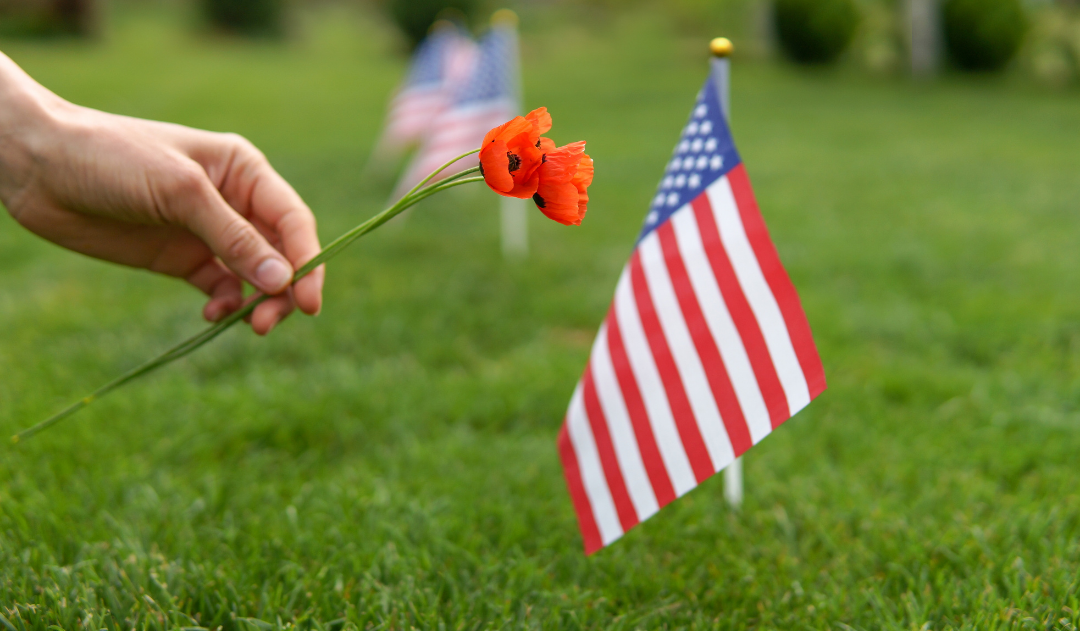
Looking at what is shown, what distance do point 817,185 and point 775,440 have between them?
18.2 ft

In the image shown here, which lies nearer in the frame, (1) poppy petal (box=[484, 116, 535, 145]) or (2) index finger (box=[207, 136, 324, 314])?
(1) poppy petal (box=[484, 116, 535, 145])

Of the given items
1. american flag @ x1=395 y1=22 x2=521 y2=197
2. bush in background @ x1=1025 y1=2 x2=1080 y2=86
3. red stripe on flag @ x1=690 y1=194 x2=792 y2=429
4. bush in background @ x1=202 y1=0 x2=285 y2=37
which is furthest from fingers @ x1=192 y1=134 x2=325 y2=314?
bush in background @ x1=202 y1=0 x2=285 y2=37

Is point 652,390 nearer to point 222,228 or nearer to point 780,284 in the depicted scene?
point 780,284

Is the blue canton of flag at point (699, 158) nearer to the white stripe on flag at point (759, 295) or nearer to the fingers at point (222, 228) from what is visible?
the white stripe on flag at point (759, 295)

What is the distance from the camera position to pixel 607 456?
1964mm

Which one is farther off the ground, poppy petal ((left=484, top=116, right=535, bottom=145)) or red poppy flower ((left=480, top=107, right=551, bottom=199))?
poppy petal ((left=484, top=116, right=535, bottom=145))

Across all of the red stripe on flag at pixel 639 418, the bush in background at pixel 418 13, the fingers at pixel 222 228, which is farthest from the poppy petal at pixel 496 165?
the bush in background at pixel 418 13

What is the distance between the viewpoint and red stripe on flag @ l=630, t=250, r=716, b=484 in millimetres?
1779

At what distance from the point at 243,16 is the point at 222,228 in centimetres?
2311

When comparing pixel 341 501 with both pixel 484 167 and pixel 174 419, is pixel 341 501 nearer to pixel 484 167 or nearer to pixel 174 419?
pixel 174 419

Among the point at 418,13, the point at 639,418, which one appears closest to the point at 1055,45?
the point at 418,13

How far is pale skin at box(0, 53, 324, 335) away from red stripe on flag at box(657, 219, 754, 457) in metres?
0.85

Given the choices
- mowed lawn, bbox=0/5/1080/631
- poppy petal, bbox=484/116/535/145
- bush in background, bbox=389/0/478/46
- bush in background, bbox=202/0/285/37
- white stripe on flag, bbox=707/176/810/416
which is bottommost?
mowed lawn, bbox=0/5/1080/631

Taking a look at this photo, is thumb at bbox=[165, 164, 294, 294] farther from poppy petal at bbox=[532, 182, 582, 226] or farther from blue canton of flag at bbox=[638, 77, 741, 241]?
blue canton of flag at bbox=[638, 77, 741, 241]
